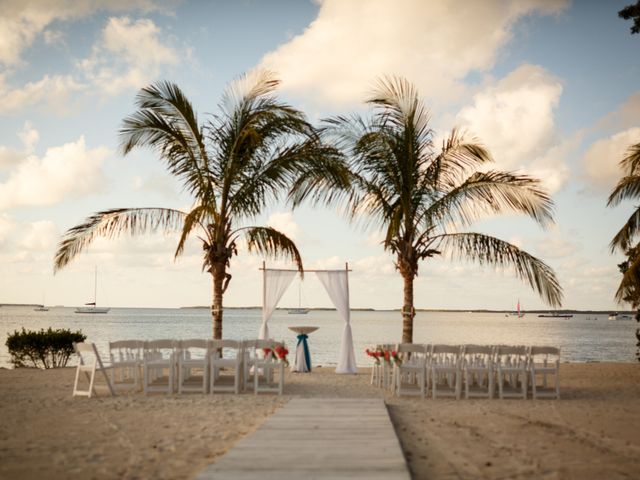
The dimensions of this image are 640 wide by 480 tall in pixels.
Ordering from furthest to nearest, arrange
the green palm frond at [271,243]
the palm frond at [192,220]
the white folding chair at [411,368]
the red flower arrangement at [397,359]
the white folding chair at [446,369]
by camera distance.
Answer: the green palm frond at [271,243] → the palm frond at [192,220] → the red flower arrangement at [397,359] → the white folding chair at [411,368] → the white folding chair at [446,369]

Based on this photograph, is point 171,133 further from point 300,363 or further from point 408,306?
point 408,306

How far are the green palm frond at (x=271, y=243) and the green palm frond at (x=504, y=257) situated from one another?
3.27 meters

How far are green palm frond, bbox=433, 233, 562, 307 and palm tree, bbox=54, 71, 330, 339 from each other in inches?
137

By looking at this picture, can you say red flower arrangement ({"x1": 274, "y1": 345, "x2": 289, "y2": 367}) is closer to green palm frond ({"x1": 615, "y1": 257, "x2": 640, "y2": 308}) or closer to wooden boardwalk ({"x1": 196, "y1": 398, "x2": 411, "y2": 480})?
wooden boardwalk ({"x1": 196, "y1": 398, "x2": 411, "y2": 480})

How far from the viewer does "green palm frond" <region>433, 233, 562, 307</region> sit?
13.2m

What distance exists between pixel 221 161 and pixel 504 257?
652 centimetres

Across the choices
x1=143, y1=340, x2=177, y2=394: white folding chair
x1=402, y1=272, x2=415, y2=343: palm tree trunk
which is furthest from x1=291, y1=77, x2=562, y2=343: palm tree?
x1=143, y1=340, x2=177, y2=394: white folding chair

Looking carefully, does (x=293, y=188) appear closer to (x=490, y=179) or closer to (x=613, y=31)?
(x=490, y=179)

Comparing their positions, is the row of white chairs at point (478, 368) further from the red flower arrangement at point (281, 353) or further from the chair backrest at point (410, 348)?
the red flower arrangement at point (281, 353)

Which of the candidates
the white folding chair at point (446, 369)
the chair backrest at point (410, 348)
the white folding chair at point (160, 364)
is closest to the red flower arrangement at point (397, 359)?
the chair backrest at point (410, 348)

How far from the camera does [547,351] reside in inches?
405

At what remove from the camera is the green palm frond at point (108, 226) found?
13.2 meters

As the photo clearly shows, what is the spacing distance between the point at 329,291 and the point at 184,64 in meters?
5.97

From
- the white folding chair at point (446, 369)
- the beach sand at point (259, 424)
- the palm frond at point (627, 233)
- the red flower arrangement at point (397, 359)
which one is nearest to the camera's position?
the beach sand at point (259, 424)
